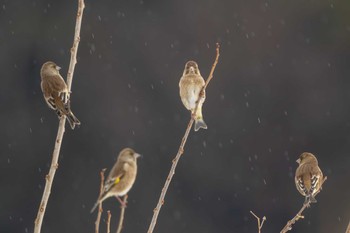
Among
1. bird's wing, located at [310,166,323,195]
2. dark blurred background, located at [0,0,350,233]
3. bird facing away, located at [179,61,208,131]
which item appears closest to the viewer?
bird's wing, located at [310,166,323,195]

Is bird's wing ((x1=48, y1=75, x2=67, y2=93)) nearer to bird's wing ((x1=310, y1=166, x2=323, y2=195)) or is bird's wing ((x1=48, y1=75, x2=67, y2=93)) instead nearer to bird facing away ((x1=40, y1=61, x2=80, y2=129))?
bird facing away ((x1=40, y1=61, x2=80, y2=129))

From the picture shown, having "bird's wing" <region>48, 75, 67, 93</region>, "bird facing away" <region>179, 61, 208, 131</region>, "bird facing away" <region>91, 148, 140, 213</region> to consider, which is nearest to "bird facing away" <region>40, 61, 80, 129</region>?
"bird's wing" <region>48, 75, 67, 93</region>

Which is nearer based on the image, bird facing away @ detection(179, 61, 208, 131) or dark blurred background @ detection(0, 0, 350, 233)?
bird facing away @ detection(179, 61, 208, 131)

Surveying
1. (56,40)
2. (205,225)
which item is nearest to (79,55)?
(56,40)

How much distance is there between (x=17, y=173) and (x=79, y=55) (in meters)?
2.41

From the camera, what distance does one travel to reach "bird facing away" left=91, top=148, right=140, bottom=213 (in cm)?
319

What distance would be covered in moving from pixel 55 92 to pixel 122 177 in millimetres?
1034

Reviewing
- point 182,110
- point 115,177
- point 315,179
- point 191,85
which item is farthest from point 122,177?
point 182,110

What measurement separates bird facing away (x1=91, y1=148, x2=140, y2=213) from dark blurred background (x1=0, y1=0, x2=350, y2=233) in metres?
11.4

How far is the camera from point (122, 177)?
10.7ft

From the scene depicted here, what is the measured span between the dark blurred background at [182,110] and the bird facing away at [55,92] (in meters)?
10.5

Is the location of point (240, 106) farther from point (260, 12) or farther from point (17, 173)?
point (17, 173)

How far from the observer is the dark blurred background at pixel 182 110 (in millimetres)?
15586

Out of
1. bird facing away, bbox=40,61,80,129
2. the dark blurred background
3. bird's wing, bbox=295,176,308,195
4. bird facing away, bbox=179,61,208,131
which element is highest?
the dark blurred background
